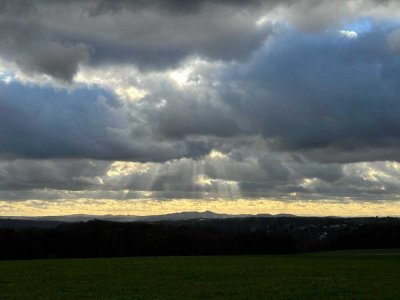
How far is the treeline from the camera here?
11162 centimetres

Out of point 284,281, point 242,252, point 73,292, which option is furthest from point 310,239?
point 73,292

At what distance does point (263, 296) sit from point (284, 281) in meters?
Answer: 10.8

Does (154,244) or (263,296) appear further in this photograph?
(154,244)

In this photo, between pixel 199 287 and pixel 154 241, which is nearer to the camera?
pixel 199 287

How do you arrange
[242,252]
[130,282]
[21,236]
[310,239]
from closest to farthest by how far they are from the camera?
[130,282], [21,236], [242,252], [310,239]

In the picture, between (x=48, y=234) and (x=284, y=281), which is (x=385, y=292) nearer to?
(x=284, y=281)

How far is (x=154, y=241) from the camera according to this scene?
11794cm

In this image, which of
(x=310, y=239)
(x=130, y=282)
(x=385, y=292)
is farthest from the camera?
(x=310, y=239)

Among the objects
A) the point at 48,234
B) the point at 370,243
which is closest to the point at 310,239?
the point at 370,243

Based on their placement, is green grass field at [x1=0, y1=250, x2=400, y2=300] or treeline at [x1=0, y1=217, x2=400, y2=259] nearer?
green grass field at [x1=0, y1=250, x2=400, y2=300]

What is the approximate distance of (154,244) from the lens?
117m

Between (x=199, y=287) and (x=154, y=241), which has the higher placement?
(x=199, y=287)

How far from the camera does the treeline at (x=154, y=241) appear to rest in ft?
366

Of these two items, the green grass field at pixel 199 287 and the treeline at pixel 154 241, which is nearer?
the green grass field at pixel 199 287
